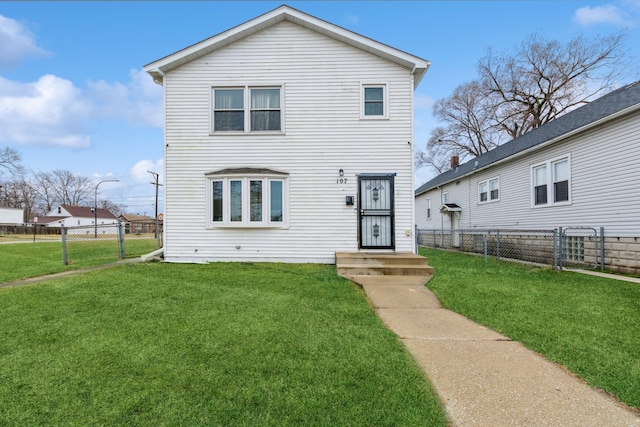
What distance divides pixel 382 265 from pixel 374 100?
4525 millimetres

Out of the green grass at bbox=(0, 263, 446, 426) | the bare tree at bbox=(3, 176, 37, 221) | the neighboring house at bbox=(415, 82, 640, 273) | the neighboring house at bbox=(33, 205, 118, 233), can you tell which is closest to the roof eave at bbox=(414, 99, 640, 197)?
the neighboring house at bbox=(415, 82, 640, 273)

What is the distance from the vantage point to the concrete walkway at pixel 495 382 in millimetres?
2195

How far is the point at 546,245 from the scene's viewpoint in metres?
10.9

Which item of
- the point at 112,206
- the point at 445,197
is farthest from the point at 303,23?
the point at 112,206

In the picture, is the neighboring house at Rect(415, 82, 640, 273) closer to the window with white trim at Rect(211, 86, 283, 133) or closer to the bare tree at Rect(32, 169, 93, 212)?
the window with white trim at Rect(211, 86, 283, 133)

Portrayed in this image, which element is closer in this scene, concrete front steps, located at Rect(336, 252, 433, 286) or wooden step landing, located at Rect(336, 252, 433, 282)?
concrete front steps, located at Rect(336, 252, 433, 286)

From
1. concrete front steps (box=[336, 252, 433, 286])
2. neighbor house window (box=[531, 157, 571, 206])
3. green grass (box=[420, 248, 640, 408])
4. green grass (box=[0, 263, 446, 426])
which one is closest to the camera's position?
green grass (box=[0, 263, 446, 426])

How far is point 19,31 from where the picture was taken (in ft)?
42.3

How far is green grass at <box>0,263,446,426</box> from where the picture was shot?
2.18 metres

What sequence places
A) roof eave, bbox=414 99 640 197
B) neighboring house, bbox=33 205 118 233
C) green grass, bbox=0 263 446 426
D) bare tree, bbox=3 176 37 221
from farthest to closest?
neighboring house, bbox=33 205 118 233
bare tree, bbox=3 176 37 221
roof eave, bbox=414 99 640 197
green grass, bbox=0 263 446 426

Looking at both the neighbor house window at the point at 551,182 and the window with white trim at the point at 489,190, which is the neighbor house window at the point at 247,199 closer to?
the neighbor house window at the point at 551,182

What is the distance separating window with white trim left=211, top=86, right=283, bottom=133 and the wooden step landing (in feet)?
13.5

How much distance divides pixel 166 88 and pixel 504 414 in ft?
33.0

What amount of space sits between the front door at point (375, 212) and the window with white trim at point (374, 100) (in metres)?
1.76
